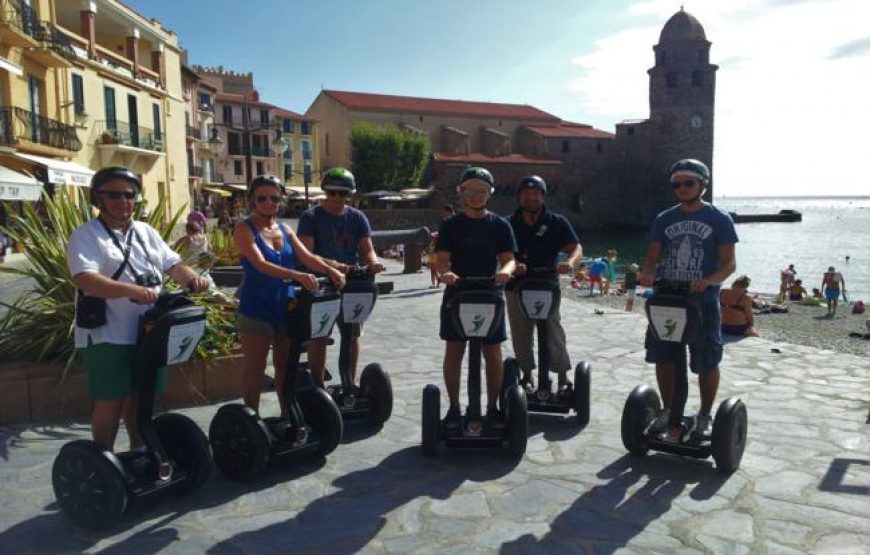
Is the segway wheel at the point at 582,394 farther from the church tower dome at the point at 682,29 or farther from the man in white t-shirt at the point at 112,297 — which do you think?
the church tower dome at the point at 682,29

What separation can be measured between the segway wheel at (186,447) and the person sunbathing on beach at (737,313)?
292 inches

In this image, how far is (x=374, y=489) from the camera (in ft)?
13.4

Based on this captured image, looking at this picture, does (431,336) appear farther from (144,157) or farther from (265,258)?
(144,157)

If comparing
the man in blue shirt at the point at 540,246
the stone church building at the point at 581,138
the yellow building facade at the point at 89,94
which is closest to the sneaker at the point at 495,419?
the man in blue shirt at the point at 540,246

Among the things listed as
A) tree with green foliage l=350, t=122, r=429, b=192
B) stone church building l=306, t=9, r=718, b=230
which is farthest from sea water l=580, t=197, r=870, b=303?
tree with green foliage l=350, t=122, r=429, b=192

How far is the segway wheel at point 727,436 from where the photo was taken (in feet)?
13.6

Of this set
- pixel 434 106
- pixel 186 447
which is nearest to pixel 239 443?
pixel 186 447

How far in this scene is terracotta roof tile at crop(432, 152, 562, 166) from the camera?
204ft

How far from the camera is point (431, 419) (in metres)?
4.50

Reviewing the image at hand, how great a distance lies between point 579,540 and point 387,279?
40.9 ft

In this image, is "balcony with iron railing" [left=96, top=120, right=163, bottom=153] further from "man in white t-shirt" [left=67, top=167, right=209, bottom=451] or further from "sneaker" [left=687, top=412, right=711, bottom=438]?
"sneaker" [left=687, top=412, right=711, bottom=438]

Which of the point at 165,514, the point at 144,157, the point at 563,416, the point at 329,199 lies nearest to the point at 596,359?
the point at 563,416

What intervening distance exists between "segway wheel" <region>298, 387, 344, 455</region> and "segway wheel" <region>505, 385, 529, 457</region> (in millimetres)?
1075

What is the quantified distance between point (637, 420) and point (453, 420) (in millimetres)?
1180
